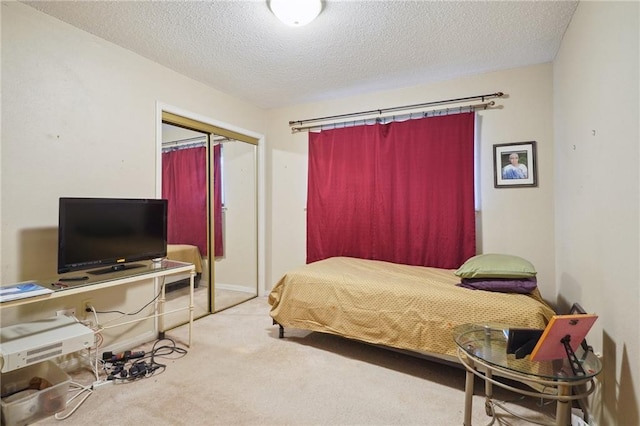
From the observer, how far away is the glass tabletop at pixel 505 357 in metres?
1.23

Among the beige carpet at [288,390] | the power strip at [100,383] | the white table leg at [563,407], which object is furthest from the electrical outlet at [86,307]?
the white table leg at [563,407]

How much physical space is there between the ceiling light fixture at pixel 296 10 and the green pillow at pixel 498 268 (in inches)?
77.8

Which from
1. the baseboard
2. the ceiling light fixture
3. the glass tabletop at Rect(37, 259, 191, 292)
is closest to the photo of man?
the ceiling light fixture

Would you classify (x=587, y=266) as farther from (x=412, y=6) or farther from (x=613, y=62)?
(x=412, y=6)

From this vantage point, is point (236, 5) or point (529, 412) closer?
point (529, 412)

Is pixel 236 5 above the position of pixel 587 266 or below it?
above

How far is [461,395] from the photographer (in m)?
1.88

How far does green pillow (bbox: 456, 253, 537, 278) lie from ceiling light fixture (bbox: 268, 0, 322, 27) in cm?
198

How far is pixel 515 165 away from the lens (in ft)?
9.02

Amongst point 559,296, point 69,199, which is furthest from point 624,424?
point 69,199

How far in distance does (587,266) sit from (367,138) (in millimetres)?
2198

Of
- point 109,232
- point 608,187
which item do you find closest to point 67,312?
point 109,232

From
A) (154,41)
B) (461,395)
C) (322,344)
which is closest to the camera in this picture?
(461,395)

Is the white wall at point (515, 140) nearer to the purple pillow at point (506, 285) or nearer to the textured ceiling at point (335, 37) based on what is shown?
the textured ceiling at point (335, 37)
